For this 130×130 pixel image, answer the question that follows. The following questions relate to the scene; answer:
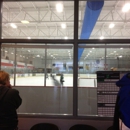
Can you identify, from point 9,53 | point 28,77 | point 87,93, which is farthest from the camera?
point 28,77

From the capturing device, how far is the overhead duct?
10.7 ft

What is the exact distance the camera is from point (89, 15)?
3355mm

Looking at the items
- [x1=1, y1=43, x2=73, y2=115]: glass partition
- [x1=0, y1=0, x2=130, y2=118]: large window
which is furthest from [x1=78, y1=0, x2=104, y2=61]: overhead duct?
[x1=1, y1=43, x2=73, y2=115]: glass partition

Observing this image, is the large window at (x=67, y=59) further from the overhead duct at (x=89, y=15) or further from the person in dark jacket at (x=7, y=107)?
the person in dark jacket at (x=7, y=107)

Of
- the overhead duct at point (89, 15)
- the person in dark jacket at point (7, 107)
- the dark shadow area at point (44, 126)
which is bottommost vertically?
the dark shadow area at point (44, 126)

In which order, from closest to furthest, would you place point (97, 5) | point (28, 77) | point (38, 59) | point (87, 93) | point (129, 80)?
1. point (129, 80)
2. point (97, 5)
3. point (87, 93)
4. point (38, 59)
5. point (28, 77)

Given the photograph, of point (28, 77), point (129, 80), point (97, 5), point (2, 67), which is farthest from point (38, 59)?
point (129, 80)

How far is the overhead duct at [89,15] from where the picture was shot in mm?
3263

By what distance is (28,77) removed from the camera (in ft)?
14.6

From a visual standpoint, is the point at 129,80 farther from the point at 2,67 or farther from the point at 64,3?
the point at 2,67

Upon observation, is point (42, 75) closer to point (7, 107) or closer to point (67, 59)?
point (67, 59)

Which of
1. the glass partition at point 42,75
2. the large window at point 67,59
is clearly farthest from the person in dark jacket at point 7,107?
the glass partition at point 42,75

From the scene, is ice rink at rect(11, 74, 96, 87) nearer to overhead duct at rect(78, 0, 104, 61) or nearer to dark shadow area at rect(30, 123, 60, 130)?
overhead duct at rect(78, 0, 104, 61)

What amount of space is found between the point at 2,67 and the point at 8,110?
6.15 ft
